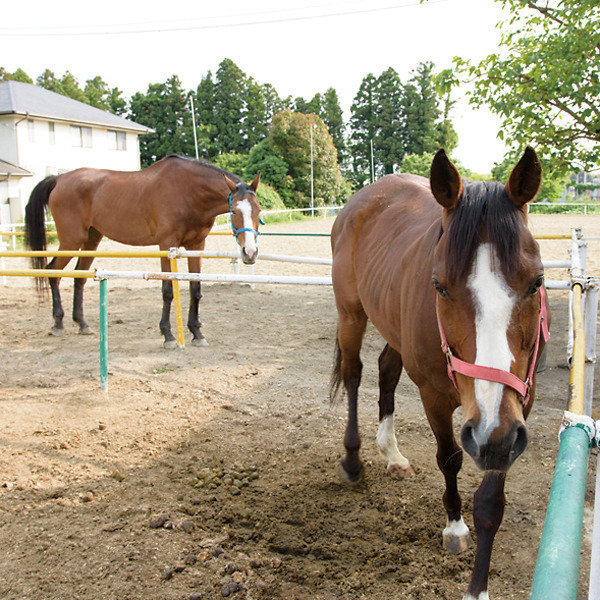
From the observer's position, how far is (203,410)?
4.38 metres

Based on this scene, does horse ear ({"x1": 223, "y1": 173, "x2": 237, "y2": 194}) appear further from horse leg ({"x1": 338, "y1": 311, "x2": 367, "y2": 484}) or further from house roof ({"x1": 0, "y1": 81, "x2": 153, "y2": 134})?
house roof ({"x1": 0, "y1": 81, "x2": 153, "y2": 134})

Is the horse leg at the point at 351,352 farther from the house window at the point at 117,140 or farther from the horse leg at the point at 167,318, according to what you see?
the house window at the point at 117,140

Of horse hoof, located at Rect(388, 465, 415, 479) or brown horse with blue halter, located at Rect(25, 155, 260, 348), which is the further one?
brown horse with blue halter, located at Rect(25, 155, 260, 348)

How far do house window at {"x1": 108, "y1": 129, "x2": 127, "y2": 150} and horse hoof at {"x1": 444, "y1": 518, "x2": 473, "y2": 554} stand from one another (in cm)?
3622

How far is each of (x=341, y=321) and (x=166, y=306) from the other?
130 inches

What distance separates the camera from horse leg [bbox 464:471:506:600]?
2.06 m

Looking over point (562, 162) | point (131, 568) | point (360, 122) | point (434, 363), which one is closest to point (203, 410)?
point (131, 568)

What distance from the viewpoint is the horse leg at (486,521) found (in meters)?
2.06

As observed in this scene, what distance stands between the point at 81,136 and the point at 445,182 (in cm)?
3522

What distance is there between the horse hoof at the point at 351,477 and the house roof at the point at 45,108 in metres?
31.0

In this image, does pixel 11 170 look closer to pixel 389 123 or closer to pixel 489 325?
pixel 489 325

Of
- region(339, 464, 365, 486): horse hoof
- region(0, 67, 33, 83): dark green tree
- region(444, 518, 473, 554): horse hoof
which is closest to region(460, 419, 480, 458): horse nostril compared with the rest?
region(444, 518, 473, 554): horse hoof

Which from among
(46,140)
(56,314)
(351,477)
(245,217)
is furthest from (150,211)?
(46,140)

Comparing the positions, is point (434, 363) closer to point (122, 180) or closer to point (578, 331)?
point (578, 331)
